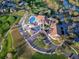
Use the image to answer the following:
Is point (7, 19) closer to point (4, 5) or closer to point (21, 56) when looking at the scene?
point (4, 5)

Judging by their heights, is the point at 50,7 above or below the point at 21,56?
above

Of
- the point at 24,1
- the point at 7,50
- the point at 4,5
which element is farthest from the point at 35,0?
the point at 7,50

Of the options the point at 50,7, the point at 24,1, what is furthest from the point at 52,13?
the point at 24,1

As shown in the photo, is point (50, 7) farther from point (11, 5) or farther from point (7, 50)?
point (7, 50)

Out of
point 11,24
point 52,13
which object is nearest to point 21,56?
point 11,24

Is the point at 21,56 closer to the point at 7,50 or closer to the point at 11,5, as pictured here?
the point at 7,50

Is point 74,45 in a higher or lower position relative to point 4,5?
lower

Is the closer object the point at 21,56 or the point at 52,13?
the point at 21,56

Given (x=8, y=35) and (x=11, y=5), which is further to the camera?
(x=11, y=5)

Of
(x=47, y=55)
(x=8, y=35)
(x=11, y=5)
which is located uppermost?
(x=11, y=5)
